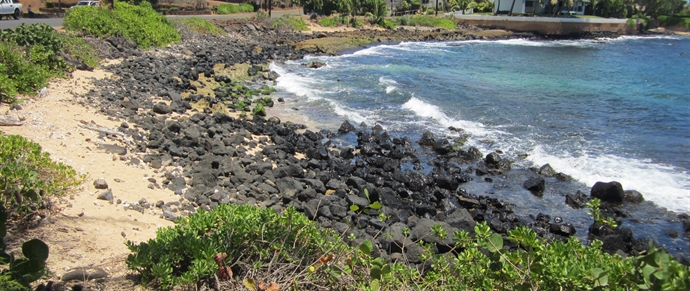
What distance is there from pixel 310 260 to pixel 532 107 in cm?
1943

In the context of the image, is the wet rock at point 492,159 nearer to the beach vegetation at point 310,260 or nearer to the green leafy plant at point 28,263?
the beach vegetation at point 310,260

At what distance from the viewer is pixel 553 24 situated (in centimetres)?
6644

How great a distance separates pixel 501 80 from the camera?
29625 millimetres

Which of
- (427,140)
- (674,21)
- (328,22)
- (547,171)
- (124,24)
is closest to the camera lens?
(547,171)

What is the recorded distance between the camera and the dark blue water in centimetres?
1513

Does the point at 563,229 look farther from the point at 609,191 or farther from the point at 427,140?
the point at 427,140

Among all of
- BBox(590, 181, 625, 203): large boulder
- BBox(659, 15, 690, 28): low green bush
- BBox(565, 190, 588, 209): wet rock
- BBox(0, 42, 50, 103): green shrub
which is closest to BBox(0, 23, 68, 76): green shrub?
BBox(0, 42, 50, 103): green shrub

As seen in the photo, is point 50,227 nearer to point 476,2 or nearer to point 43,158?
point 43,158

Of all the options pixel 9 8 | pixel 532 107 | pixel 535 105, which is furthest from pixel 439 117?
pixel 9 8

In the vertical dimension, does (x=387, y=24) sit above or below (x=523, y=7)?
below

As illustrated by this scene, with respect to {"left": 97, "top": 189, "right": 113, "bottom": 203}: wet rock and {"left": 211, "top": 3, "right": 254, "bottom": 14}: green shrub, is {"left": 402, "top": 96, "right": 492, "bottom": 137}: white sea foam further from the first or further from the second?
{"left": 211, "top": 3, "right": 254, "bottom": 14}: green shrub

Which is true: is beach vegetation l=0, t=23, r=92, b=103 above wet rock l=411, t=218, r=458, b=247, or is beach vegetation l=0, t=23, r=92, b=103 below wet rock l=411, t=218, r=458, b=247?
above

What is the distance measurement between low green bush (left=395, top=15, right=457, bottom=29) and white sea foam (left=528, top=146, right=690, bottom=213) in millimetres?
50133

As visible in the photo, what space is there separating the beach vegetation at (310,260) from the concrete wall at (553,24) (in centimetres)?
6822
